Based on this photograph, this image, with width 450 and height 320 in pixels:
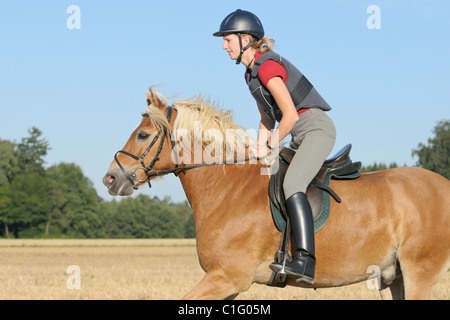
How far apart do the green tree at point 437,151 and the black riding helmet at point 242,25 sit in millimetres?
78851

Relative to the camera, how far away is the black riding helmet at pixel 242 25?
5.70 m

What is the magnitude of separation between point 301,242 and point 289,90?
1.53m

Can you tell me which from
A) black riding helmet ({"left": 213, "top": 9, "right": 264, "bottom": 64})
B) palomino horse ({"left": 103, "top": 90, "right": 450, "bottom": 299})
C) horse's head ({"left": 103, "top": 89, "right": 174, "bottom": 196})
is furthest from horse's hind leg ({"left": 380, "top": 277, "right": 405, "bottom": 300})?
black riding helmet ({"left": 213, "top": 9, "right": 264, "bottom": 64})

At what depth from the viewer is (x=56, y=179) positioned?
101m

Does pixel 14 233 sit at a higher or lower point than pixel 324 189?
lower

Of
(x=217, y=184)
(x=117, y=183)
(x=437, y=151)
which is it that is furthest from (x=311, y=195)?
(x=437, y=151)

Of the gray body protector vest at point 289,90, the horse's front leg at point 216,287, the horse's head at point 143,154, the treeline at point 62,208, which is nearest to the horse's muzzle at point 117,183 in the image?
the horse's head at point 143,154

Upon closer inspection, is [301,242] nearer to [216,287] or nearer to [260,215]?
[260,215]

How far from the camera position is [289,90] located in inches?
225

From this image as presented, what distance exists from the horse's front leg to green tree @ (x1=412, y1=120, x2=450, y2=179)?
260ft

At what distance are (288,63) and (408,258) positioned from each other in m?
2.33
